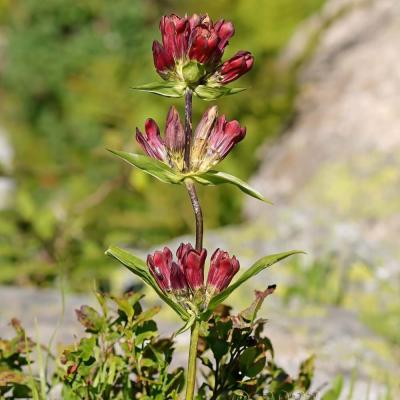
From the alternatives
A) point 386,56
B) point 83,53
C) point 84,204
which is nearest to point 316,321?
point 84,204

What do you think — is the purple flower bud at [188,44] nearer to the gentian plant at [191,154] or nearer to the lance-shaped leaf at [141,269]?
the gentian plant at [191,154]

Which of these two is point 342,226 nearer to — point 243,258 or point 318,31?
point 243,258

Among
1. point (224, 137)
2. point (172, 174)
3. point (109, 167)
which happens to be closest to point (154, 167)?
point (172, 174)

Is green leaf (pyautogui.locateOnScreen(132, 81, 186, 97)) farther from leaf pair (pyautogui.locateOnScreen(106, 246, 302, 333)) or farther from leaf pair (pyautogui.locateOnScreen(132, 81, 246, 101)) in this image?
leaf pair (pyautogui.locateOnScreen(106, 246, 302, 333))

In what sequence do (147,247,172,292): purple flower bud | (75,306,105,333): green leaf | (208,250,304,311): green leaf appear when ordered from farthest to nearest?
(75,306,105,333): green leaf → (147,247,172,292): purple flower bud → (208,250,304,311): green leaf

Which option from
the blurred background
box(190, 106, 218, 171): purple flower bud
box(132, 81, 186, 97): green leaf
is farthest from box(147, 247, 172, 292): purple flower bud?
the blurred background
